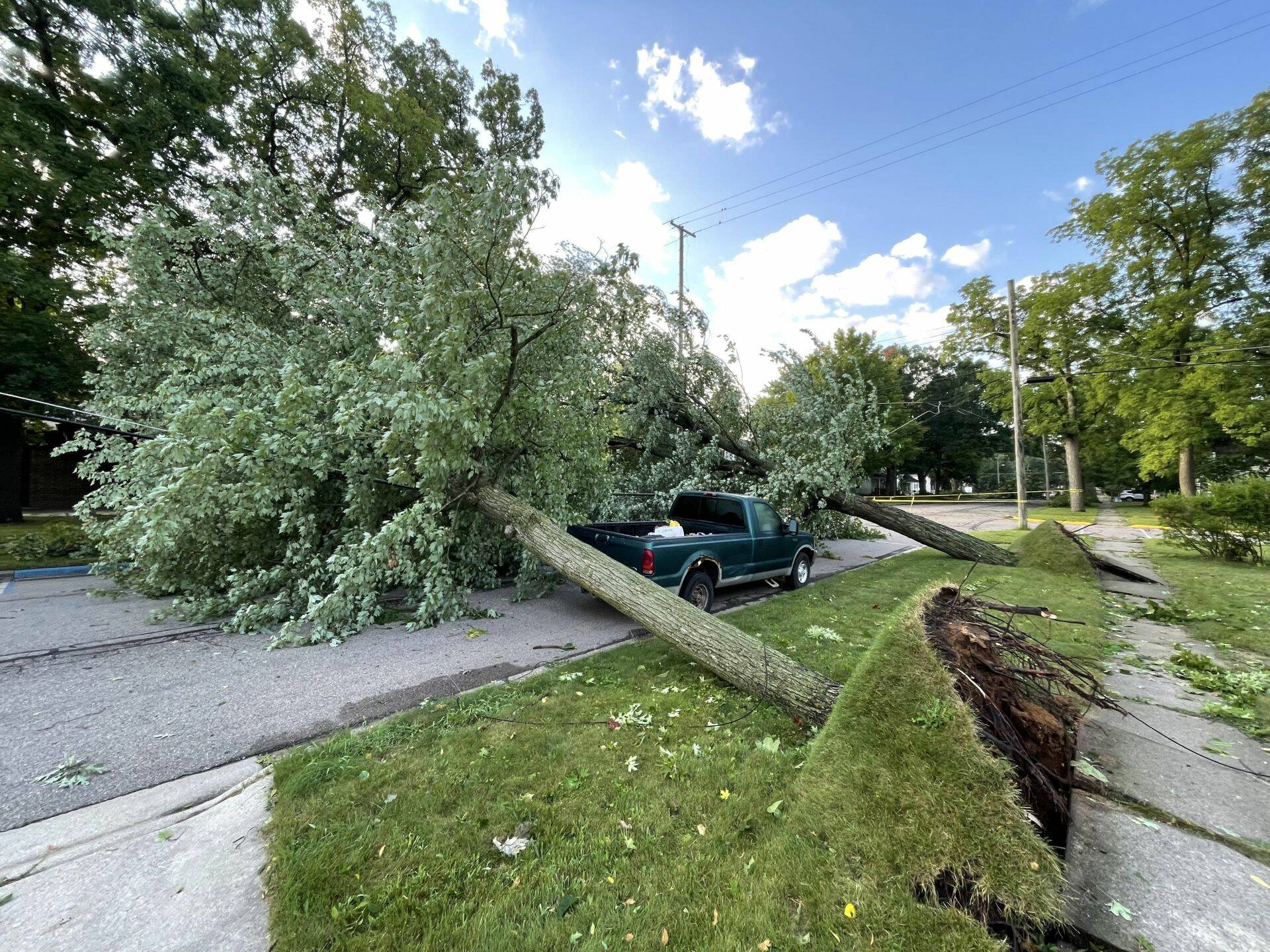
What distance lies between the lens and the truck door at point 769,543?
7.56 metres

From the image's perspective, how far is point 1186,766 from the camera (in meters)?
2.61

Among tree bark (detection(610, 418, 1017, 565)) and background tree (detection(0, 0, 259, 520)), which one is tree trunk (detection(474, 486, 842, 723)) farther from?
background tree (detection(0, 0, 259, 520))

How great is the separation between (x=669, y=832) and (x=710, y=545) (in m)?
4.44

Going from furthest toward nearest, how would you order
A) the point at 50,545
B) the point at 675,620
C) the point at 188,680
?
the point at 50,545 → the point at 675,620 → the point at 188,680

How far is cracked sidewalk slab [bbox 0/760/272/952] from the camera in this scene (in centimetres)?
177

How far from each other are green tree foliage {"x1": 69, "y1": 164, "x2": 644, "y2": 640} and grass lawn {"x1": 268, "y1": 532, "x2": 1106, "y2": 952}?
9.69 ft

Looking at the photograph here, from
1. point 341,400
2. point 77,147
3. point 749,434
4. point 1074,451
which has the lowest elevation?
point 341,400

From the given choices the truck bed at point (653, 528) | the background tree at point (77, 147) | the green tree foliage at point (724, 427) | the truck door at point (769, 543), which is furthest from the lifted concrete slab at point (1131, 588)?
the background tree at point (77, 147)

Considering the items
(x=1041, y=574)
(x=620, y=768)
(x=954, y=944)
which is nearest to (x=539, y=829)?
(x=620, y=768)

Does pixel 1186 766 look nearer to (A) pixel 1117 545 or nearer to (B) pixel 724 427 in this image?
(B) pixel 724 427

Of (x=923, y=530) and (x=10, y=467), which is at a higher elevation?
(x=10, y=467)

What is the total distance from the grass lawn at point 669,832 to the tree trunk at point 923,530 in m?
8.45

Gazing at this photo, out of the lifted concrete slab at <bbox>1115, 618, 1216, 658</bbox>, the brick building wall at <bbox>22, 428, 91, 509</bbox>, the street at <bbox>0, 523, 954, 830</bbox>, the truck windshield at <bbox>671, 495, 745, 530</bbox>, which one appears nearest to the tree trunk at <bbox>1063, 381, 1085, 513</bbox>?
the lifted concrete slab at <bbox>1115, 618, 1216, 658</bbox>

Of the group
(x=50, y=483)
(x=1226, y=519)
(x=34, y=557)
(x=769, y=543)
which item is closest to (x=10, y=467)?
(x=34, y=557)
